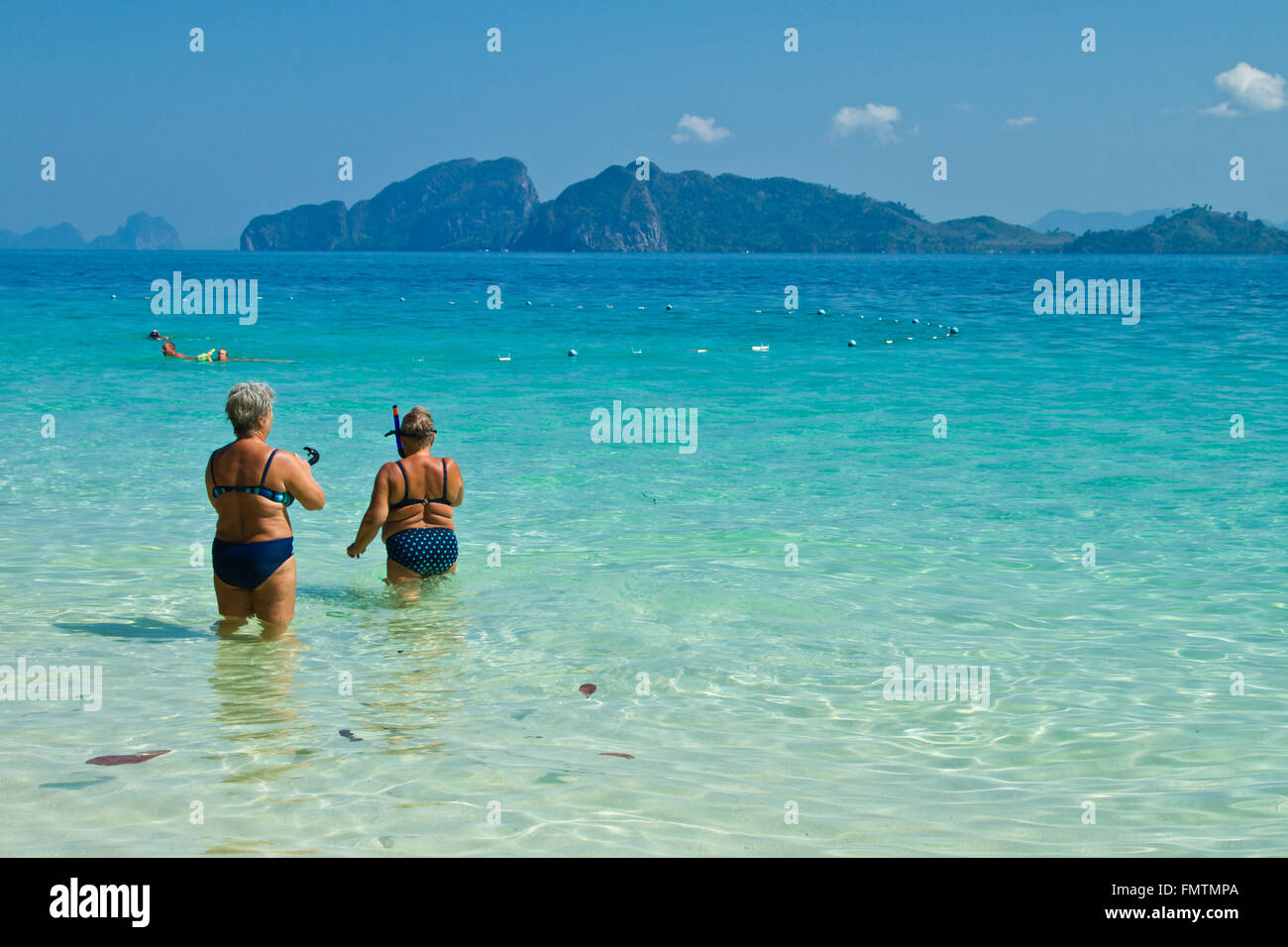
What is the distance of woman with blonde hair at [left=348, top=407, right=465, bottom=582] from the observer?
8.45 meters

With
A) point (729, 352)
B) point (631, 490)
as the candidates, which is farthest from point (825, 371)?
point (631, 490)

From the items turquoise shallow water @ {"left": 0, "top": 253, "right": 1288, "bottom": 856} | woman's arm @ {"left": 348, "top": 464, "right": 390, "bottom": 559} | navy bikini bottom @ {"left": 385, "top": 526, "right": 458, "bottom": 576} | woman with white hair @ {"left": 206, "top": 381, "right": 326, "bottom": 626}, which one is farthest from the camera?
navy bikini bottom @ {"left": 385, "top": 526, "right": 458, "bottom": 576}

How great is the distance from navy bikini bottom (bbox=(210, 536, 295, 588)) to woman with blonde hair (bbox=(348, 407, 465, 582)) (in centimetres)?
84

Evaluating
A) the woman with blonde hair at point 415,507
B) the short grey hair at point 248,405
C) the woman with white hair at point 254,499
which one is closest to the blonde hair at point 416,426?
the woman with blonde hair at point 415,507

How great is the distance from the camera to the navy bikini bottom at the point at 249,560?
23.7 ft

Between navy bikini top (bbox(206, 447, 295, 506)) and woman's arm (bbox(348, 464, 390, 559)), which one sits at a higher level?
navy bikini top (bbox(206, 447, 295, 506))

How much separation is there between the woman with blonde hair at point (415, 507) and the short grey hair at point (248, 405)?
1424 millimetres

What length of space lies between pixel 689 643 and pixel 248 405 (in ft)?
11.8

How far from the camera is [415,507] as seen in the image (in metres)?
8.70

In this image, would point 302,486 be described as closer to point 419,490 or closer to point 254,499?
→ point 254,499

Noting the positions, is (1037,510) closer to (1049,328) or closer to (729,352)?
(729,352)

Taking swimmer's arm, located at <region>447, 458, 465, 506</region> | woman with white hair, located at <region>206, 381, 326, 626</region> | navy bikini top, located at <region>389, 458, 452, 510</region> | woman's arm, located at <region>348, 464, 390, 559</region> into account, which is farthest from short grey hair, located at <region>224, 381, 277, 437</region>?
swimmer's arm, located at <region>447, 458, 465, 506</region>

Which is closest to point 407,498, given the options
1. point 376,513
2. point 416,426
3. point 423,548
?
point 376,513

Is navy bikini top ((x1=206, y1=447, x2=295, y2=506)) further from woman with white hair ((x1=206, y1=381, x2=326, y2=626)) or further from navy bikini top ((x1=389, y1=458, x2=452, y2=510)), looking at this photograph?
navy bikini top ((x1=389, y1=458, x2=452, y2=510))
